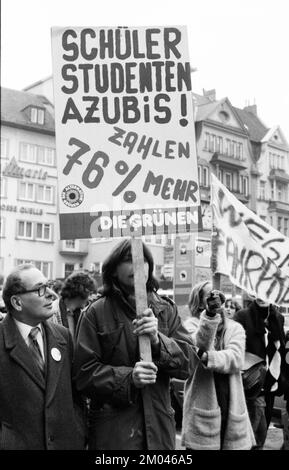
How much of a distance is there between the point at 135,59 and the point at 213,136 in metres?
6.54

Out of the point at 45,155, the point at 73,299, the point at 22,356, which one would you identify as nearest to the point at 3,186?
the point at 45,155

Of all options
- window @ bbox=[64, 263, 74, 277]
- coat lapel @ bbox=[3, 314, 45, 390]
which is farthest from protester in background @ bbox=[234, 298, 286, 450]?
window @ bbox=[64, 263, 74, 277]

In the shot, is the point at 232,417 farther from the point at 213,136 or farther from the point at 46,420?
the point at 213,136

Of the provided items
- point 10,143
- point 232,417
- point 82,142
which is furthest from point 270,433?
point 10,143

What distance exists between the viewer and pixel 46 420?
10.2 ft

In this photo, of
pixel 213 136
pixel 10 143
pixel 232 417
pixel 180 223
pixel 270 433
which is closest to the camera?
pixel 180 223

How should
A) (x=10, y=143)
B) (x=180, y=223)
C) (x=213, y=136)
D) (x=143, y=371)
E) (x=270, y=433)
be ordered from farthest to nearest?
(x=10, y=143) → (x=213, y=136) → (x=270, y=433) → (x=180, y=223) → (x=143, y=371)

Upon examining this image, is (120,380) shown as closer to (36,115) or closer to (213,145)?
(213,145)

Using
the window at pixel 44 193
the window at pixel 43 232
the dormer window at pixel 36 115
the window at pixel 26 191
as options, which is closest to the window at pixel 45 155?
the window at pixel 44 193

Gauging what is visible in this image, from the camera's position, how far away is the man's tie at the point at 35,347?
326 cm

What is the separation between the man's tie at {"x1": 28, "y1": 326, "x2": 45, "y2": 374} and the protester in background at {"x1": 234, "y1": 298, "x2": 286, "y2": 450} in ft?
9.76

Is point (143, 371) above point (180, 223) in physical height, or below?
below

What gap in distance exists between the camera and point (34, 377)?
125 inches

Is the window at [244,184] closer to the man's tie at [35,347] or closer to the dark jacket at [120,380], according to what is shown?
the dark jacket at [120,380]
